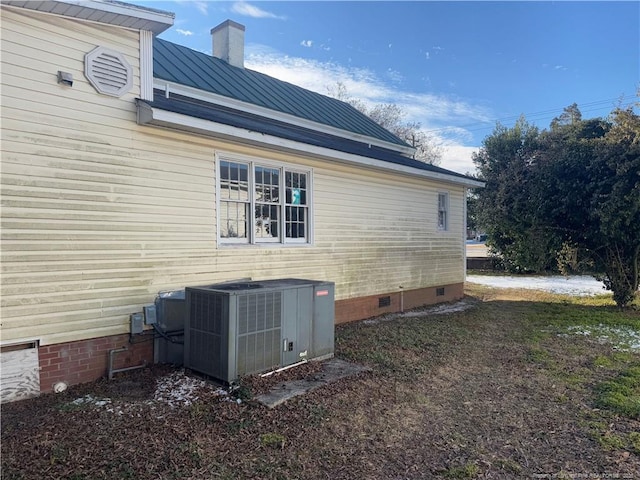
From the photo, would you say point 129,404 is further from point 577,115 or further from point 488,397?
point 577,115

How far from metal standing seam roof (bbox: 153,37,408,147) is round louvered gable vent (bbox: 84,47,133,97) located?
248 centimetres

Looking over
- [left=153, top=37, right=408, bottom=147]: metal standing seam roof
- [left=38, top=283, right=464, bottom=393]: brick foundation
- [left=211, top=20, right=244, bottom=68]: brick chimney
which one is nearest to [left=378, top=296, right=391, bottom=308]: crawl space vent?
[left=153, top=37, right=408, bottom=147]: metal standing seam roof

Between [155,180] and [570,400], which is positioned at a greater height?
[155,180]

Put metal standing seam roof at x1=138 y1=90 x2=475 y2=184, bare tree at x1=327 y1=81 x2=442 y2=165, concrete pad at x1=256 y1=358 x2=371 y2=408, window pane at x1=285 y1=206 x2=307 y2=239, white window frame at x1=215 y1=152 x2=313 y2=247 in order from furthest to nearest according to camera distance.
A: bare tree at x1=327 y1=81 x2=442 y2=165 → window pane at x1=285 y1=206 x2=307 y2=239 → white window frame at x1=215 y1=152 x2=313 y2=247 → metal standing seam roof at x1=138 y1=90 x2=475 y2=184 → concrete pad at x1=256 y1=358 x2=371 y2=408

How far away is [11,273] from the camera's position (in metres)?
4.25

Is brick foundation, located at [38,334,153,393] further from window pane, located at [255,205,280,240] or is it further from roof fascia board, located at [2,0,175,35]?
roof fascia board, located at [2,0,175,35]

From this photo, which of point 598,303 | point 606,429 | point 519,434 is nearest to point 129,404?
point 519,434

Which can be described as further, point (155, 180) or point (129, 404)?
point (155, 180)

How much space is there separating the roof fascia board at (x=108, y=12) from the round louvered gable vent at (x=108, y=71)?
36cm

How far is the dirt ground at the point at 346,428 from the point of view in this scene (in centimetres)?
305

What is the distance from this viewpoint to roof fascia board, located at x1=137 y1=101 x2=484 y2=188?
5.07 m

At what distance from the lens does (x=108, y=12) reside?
468cm

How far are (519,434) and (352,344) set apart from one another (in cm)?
321

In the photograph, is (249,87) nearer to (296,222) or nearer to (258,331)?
(296,222)
